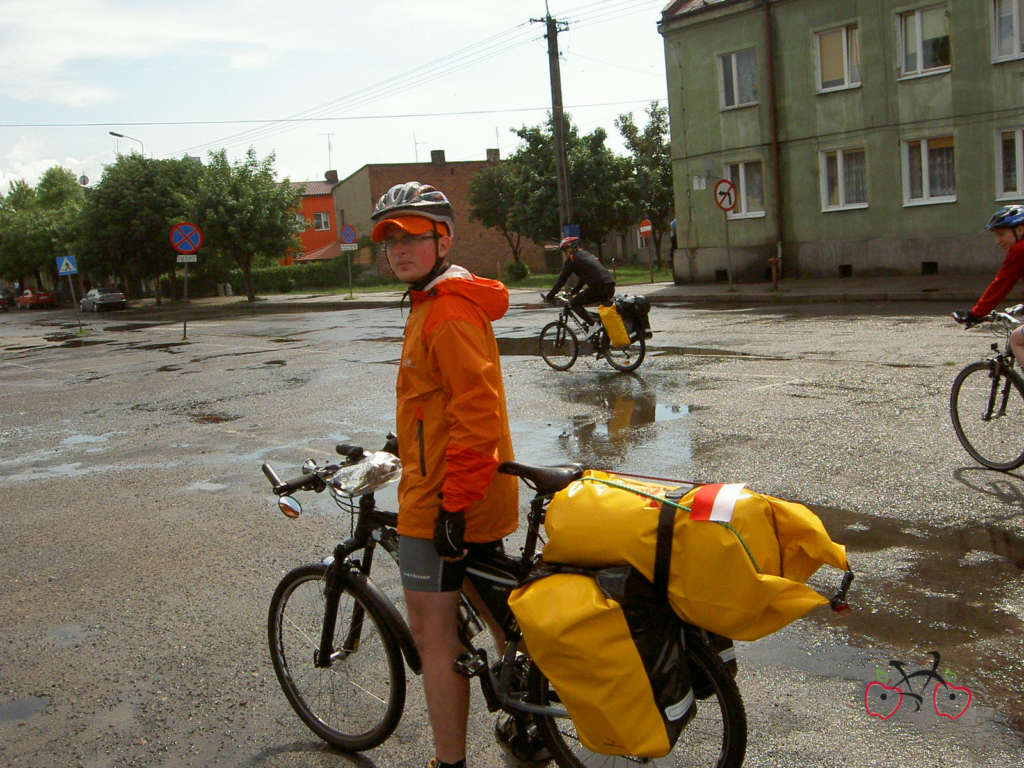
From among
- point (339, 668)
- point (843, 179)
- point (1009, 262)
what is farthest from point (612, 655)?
point (843, 179)

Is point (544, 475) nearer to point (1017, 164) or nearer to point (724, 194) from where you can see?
point (724, 194)

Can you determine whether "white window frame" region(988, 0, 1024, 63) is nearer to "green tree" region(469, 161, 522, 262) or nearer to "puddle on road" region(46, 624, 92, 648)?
"puddle on road" region(46, 624, 92, 648)

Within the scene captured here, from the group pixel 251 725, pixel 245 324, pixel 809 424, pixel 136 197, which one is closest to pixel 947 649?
pixel 251 725

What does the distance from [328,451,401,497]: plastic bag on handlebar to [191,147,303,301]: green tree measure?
45014 mm

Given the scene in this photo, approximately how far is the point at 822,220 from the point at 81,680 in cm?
2594

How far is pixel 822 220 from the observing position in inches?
1075

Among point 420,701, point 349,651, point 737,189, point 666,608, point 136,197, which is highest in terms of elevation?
point 136,197

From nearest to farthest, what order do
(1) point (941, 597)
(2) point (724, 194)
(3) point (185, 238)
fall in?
(1) point (941, 597) → (2) point (724, 194) → (3) point (185, 238)

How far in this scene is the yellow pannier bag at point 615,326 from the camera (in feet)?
39.6

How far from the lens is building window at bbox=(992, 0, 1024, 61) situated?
75.4 feet

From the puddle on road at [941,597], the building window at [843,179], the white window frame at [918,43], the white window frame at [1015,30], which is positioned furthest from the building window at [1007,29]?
the puddle on road at [941,597]

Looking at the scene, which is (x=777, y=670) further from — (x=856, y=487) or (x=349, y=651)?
(x=856, y=487)

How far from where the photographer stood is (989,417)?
666cm

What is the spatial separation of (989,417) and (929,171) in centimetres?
2077
